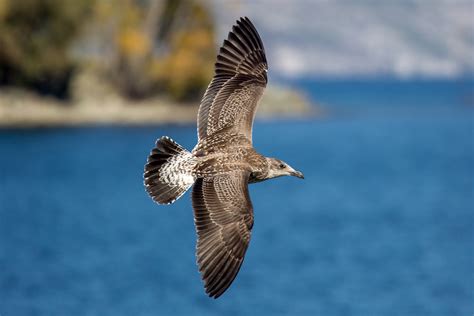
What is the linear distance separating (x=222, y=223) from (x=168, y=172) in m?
0.79

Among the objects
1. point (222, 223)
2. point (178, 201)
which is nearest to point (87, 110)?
point (178, 201)

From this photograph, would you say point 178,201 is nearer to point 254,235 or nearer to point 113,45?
point 254,235

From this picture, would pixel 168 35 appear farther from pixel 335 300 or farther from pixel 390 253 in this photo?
pixel 335 300

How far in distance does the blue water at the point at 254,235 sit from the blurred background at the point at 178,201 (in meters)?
0.08

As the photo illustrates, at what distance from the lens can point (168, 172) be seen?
907 cm

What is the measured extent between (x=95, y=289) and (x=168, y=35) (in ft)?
95.8

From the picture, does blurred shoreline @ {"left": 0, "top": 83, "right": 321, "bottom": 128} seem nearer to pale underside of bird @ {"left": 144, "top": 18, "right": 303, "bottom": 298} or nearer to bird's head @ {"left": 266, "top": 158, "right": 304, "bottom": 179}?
pale underside of bird @ {"left": 144, "top": 18, "right": 303, "bottom": 298}

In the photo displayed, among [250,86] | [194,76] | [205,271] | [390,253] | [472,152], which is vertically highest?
[472,152]

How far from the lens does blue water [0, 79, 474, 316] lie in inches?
840

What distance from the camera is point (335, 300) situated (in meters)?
21.5

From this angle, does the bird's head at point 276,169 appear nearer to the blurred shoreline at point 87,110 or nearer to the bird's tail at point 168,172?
the bird's tail at point 168,172

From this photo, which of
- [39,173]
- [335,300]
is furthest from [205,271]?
[39,173]

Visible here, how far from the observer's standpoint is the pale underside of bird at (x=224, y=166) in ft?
27.7

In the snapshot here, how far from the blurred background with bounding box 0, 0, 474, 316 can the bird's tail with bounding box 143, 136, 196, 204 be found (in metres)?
11.0
